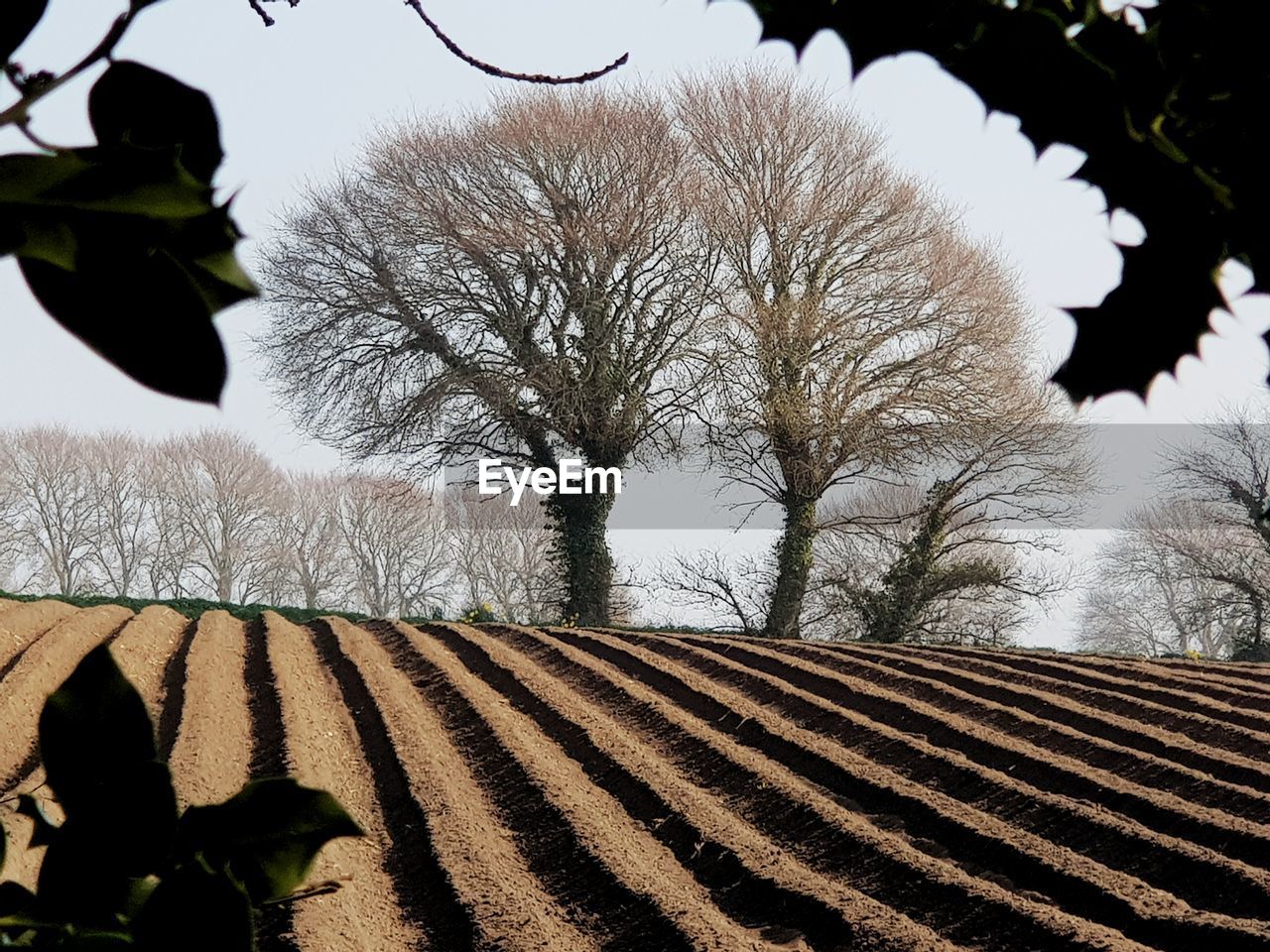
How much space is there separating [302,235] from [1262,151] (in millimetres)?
17825

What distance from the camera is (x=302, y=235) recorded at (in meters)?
17.3

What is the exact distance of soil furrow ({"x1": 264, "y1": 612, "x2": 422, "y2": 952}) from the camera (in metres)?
4.08

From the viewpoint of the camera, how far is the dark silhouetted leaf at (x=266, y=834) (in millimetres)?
358

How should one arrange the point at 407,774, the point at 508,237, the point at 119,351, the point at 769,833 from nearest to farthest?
the point at 119,351, the point at 769,833, the point at 407,774, the point at 508,237

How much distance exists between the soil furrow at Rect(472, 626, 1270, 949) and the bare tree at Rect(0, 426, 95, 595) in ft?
59.6

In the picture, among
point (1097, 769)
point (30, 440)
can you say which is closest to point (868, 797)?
point (1097, 769)

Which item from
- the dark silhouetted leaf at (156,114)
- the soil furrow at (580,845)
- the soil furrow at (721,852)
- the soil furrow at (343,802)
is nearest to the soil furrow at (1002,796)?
the soil furrow at (721,852)

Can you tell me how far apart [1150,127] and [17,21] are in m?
0.54

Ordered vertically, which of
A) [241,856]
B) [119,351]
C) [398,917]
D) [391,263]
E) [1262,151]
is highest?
[391,263]

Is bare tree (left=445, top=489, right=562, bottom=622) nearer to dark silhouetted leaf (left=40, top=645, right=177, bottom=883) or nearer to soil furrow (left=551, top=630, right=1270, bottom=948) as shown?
soil furrow (left=551, top=630, right=1270, bottom=948)

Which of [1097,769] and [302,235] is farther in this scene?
[302,235]

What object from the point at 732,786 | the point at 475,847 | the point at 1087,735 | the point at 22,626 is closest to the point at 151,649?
the point at 22,626

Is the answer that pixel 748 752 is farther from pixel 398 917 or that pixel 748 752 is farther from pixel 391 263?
pixel 391 263

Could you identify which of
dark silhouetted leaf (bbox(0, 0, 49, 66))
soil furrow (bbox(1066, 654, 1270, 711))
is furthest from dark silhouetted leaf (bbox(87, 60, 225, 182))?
soil furrow (bbox(1066, 654, 1270, 711))
